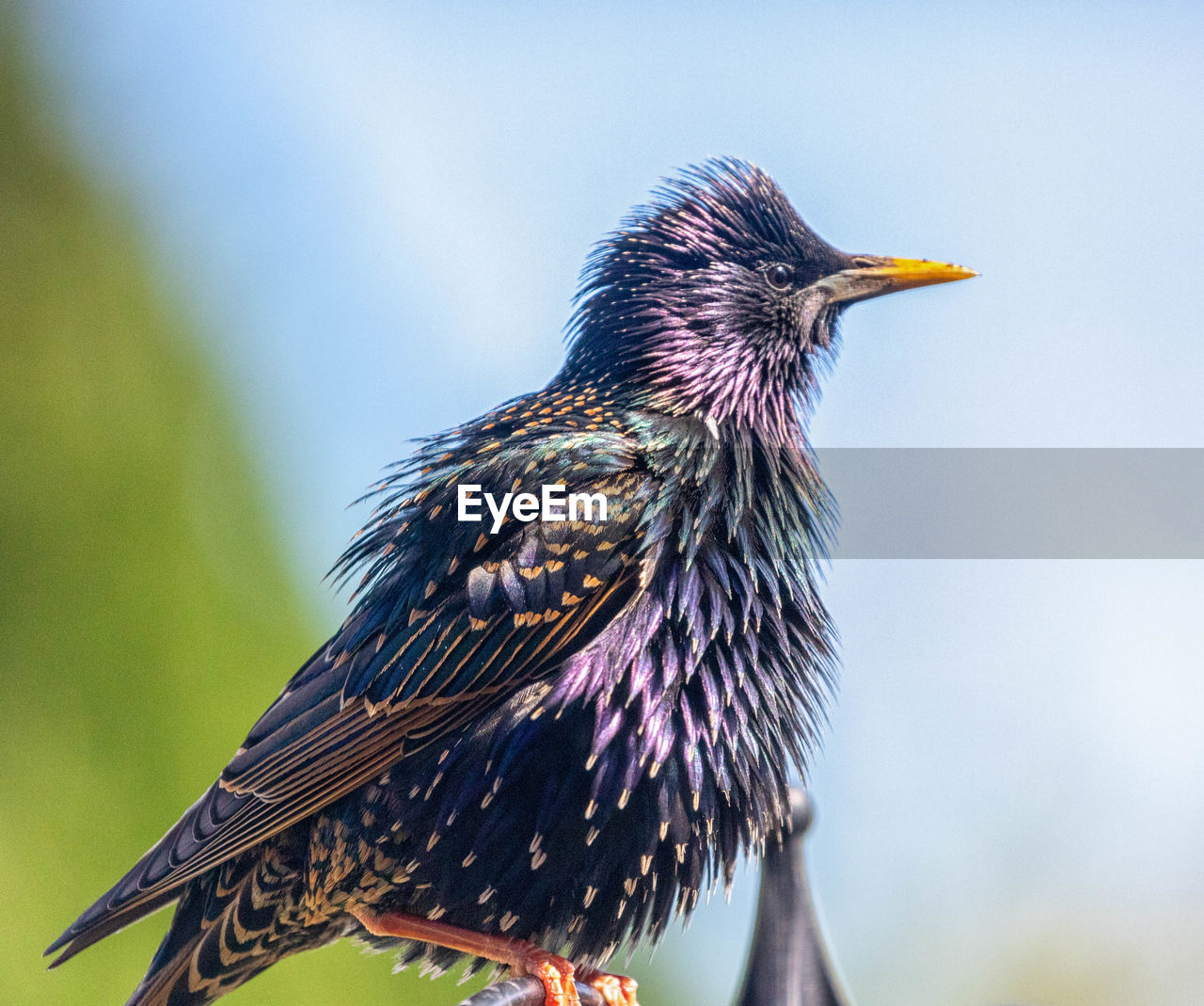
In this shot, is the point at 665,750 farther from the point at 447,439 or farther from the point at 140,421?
the point at 140,421

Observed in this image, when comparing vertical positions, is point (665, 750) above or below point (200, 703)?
above

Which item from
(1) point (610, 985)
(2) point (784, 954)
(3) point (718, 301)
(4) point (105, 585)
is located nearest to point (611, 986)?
(1) point (610, 985)

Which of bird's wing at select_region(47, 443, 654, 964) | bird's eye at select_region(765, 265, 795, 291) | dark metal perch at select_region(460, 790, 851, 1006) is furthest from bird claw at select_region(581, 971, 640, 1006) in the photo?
bird's eye at select_region(765, 265, 795, 291)

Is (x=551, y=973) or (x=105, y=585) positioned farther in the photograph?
(x=105, y=585)

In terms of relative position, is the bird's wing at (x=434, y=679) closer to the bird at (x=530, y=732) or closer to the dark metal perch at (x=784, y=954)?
the bird at (x=530, y=732)

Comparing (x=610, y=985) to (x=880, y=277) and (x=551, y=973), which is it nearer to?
(x=551, y=973)

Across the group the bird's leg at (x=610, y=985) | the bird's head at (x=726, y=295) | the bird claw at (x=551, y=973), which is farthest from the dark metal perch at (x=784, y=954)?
the bird's head at (x=726, y=295)

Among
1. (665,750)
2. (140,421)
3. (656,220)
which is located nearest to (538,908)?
(665,750)
